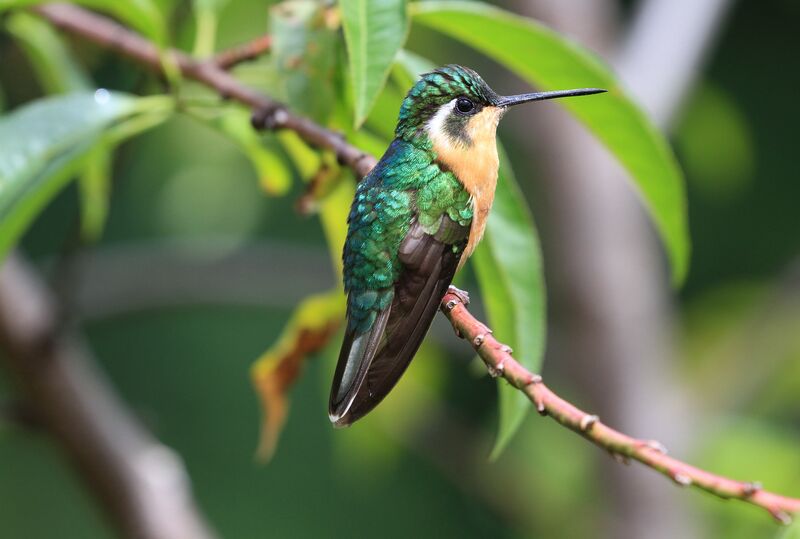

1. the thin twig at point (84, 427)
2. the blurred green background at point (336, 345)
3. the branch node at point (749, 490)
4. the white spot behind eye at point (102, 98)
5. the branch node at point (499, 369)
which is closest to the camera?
the branch node at point (749, 490)

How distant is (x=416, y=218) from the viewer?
1536 millimetres

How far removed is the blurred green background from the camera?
3969mm

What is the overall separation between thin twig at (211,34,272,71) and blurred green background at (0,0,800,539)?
28 centimetres

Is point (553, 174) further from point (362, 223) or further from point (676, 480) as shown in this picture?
point (676, 480)

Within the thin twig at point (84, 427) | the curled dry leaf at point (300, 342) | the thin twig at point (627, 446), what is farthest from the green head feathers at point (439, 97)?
the thin twig at point (84, 427)

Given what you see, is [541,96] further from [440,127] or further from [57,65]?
[57,65]

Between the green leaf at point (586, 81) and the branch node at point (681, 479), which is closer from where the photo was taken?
the branch node at point (681, 479)

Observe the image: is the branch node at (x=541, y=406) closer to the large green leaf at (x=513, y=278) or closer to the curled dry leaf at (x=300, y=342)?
the large green leaf at (x=513, y=278)

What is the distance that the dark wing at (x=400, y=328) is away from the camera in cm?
129

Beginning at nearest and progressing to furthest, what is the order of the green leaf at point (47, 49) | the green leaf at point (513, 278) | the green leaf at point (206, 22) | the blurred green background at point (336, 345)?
1. the green leaf at point (513, 278)
2. the green leaf at point (206, 22)
3. the green leaf at point (47, 49)
4. the blurred green background at point (336, 345)

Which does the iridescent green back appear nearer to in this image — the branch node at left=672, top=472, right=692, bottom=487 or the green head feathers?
the green head feathers

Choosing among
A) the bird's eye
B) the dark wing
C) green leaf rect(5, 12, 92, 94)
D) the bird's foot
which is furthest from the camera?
green leaf rect(5, 12, 92, 94)

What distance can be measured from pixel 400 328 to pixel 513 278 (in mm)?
291

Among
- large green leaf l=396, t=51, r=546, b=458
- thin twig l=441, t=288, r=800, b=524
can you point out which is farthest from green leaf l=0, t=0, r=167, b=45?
thin twig l=441, t=288, r=800, b=524
